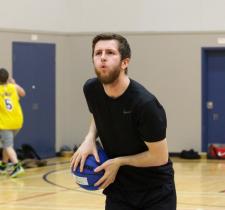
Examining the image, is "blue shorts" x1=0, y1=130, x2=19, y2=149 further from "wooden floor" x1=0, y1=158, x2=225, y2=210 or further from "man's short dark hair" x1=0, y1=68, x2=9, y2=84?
"man's short dark hair" x1=0, y1=68, x2=9, y2=84

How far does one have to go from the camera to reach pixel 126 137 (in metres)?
3.80

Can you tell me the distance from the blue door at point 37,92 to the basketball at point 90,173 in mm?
11304

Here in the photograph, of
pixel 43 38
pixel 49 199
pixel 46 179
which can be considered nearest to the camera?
pixel 49 199

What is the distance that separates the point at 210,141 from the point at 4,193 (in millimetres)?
A: 7346

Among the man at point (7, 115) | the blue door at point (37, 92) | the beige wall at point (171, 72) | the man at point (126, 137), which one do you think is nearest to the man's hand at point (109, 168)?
the man at point (126, 137)

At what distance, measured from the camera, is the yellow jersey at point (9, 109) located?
41.0 feet

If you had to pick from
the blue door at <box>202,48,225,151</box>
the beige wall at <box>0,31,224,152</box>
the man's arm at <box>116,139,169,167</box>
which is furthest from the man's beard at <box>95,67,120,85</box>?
the blue door at <box>202,48,225,151</box>

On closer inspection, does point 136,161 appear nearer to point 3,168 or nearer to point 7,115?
point 3,168

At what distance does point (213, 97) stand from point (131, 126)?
497 inches

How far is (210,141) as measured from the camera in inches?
635

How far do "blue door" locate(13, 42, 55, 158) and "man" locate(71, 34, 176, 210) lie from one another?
11.3 metres
